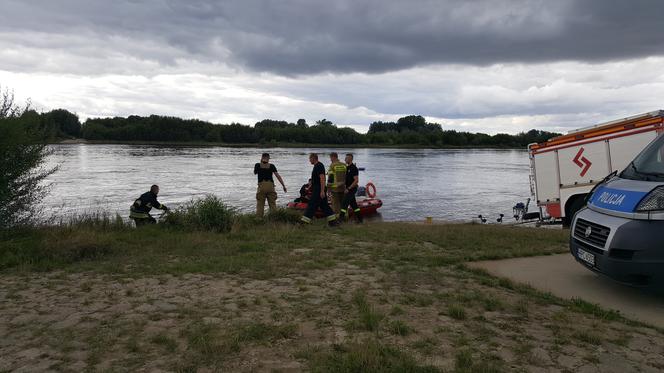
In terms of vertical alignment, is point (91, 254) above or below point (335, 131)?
below

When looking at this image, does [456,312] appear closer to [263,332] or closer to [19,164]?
[263,332]

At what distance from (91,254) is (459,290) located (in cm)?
527

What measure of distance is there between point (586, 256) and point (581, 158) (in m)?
7.12

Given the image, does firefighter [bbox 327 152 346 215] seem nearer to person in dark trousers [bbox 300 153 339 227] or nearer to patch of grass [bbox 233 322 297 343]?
person in dark trousers [bbox 300 153 339 227]

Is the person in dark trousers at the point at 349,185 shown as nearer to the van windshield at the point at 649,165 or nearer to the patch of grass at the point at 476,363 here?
the van windshield at the point at 649,165

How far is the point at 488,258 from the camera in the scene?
759 centimetres

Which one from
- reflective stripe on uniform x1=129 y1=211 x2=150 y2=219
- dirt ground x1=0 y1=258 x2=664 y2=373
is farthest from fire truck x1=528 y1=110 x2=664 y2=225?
reflective stripe on uniform x1=129 y1=211 x2=150 y2=219

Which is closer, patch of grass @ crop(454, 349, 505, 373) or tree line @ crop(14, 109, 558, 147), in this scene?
patch of grass @ crop(454, 349, 505, 373)

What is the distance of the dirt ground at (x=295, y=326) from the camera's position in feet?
12.3

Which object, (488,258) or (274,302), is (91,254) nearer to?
(274,302)

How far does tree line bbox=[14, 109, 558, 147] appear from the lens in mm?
113562

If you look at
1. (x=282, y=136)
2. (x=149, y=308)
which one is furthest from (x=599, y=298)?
(x=282, y=136)

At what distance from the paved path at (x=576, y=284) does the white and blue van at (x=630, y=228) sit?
0.30 meters

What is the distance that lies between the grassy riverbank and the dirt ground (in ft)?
0.05
